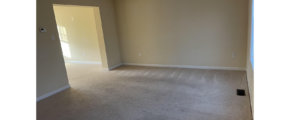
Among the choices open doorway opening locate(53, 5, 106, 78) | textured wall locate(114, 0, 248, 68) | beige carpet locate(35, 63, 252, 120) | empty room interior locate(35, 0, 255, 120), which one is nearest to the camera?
beige carpet locate(35, 63, 252, 120)

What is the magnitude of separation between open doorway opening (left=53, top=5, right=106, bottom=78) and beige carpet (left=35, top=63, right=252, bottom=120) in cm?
167

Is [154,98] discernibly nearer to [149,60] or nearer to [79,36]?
[149,60]

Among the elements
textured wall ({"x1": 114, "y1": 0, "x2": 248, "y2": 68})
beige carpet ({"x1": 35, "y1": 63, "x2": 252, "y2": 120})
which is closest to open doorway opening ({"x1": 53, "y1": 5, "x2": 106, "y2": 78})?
textured wall ({"x1": 114, "y1": 0, "x2": 248, "y2": 68})

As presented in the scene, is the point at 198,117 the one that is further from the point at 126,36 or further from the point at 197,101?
the point at 126,36

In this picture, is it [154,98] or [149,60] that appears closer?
[154,98]

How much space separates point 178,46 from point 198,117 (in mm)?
2547

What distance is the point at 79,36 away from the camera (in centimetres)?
570

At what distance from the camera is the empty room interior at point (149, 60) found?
236cm

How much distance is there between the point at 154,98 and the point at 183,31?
2.17m

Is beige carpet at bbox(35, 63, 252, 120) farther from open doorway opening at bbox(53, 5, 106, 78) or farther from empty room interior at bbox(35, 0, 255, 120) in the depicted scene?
open doorway opening at bbox(53, 5, 106, 78)

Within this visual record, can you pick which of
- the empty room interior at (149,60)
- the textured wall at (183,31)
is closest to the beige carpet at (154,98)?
the empty room interior at (149,60)

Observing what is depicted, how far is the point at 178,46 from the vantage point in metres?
4.34

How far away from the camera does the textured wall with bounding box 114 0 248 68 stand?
3662 mm

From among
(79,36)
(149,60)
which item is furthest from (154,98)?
(79,36)
